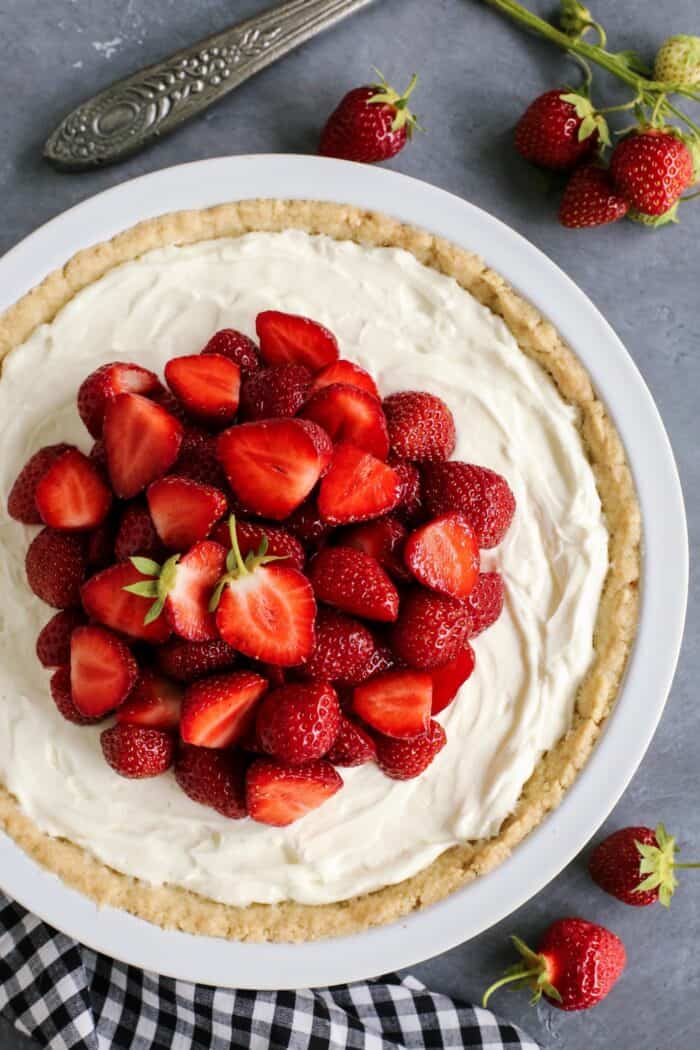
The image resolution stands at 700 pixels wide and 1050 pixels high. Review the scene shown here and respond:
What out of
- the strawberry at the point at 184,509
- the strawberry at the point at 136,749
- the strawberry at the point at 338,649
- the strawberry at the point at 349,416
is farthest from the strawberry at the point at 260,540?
the strawberry at the point at 136,749

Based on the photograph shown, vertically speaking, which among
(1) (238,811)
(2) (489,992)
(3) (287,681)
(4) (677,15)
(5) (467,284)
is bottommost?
(2) (489,992)

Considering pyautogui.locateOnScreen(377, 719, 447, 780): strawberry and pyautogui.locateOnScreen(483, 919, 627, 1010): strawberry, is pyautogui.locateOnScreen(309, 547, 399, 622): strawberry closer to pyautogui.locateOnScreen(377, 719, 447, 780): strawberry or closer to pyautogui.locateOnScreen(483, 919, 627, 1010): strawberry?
pyautogui.locateOnScreen(377, 719, 447, 780): strawberry

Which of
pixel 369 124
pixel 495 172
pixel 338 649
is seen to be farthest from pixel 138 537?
pixel 495 172

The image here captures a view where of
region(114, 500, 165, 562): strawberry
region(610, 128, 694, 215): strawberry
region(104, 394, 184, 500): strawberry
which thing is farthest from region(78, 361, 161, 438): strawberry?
region(610, 128, 694, 215): strawberry

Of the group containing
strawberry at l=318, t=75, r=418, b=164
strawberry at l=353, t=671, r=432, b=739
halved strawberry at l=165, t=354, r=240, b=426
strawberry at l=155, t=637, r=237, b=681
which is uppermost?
strawberry at l=318, t=75, r=418, b=164

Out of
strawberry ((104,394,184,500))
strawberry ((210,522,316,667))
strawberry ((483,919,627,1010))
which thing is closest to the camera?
strawberry ((210,522,316,667))

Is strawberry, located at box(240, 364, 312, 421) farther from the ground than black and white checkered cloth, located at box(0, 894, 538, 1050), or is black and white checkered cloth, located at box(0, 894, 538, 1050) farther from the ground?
strawberry, located at box(240, 364, 312, 421)

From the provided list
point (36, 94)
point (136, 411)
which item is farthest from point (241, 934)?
point (36, 94)

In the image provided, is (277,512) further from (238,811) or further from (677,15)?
(677,15)
